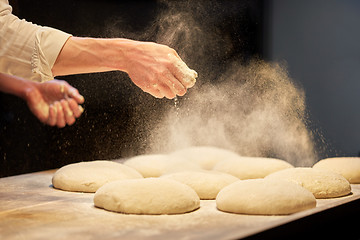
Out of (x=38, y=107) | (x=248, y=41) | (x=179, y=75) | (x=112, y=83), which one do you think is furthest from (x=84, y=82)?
(x=248, y=41)

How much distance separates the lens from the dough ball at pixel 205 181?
2.20 m

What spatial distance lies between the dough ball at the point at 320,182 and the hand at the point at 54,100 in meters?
1.07

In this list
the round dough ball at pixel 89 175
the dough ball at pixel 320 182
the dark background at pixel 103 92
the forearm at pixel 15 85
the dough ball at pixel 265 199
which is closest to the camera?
the dough ball at pixel 265 199

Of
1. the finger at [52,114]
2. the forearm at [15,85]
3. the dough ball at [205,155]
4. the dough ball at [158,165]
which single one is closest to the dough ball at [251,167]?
the dough ball at [158,165]

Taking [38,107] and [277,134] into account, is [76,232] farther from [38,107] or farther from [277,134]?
[277,134]

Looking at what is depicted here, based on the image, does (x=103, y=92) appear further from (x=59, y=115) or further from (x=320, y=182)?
(x=320, y=182)

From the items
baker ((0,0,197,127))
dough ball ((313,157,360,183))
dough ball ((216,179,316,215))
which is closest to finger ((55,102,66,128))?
baker ((0,0,197,127))

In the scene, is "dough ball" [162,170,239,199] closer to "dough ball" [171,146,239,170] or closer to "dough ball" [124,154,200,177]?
"dough ball" [124,154,200,177]

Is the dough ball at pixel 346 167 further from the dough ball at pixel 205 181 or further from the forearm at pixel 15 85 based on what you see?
the forearm at pixel 15 85

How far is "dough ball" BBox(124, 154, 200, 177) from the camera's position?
2.80 metres

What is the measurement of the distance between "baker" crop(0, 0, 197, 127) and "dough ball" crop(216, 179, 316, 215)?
555 millimetres

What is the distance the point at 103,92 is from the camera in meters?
3.06

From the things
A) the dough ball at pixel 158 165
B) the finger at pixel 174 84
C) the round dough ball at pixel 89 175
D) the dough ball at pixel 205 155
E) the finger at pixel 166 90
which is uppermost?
the finger at pixel 174 84

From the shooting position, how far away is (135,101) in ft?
10.1
